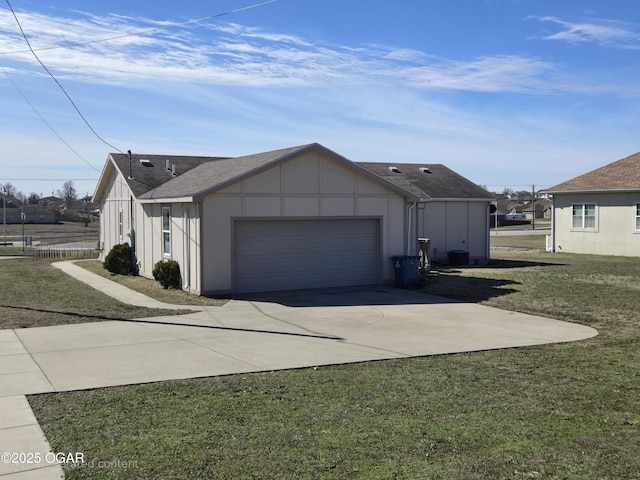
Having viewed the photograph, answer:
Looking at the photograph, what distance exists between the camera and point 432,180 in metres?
30.9

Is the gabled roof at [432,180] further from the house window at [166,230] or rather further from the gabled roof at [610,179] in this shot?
the house window at [166,230]

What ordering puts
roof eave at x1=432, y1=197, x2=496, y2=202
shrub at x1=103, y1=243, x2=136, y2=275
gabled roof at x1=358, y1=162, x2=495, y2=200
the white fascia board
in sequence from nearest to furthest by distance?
the white fascia board < shrub at x1=103, y1=243, x2=136, y2=275 < roof eave at x1=432, y1=197, x2=496, y2=202 < gabled roof at x1=358, y1=162, x2=495, y2=200

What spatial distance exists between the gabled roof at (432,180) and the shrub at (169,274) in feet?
37.8

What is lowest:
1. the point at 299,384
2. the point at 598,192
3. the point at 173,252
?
the point at 299,384

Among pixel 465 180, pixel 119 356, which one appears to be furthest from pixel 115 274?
pixel 465 180

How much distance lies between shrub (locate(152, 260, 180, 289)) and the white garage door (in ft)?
6.76

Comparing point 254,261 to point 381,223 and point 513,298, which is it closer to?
point 381,223

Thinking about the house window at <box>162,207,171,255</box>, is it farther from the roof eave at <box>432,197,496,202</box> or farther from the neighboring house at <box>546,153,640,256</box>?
the neighboring house at <box>546,153,640,256</box>

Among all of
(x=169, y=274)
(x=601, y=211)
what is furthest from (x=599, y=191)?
(x=169, y=274)

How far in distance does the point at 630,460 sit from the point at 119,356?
7.50 m

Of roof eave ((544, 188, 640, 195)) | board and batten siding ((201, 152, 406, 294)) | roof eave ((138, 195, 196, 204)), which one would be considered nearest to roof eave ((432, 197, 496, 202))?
roof eave ((544, 188, 640, 195))

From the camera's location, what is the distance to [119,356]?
10.4 m

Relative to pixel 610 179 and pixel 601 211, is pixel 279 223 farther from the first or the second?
pixel 610 179

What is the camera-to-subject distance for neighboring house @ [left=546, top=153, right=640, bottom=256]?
99.1 feet
